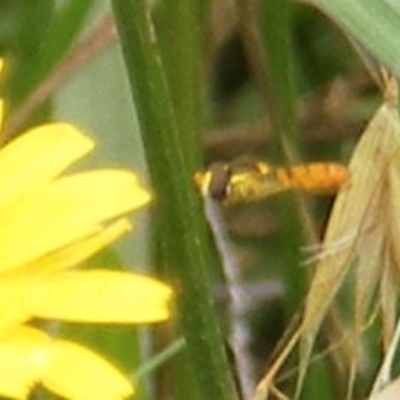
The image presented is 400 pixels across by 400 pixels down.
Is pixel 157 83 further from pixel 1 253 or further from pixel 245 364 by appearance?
pixel 245 364

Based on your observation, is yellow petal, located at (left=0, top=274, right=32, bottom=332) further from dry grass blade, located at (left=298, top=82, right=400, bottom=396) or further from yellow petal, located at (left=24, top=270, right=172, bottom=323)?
dry grass blade, located at (left=298, top=82, right=400, bottom=396)

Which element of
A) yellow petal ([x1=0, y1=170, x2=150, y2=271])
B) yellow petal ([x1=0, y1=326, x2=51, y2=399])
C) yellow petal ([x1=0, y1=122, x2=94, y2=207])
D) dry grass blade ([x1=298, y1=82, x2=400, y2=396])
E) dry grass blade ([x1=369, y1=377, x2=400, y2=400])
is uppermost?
yellow petal ([x1=0, y1=122, x2=94, y2=207])

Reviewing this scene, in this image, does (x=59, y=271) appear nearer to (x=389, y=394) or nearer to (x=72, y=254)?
(x=72, y=254)

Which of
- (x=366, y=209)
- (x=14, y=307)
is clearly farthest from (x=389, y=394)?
(x=14, y=307)

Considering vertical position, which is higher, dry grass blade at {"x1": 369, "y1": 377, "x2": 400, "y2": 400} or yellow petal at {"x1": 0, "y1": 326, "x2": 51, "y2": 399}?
yellow petal at {"x1": 0, "y1": 326, "x2": 51, "y2": 399}

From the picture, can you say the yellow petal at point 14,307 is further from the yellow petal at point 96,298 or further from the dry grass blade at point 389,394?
the dry grass blade at point 389,394

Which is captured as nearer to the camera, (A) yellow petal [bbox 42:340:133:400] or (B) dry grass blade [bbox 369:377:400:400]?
(A) yellow petal [bbox 42:340:133:400]

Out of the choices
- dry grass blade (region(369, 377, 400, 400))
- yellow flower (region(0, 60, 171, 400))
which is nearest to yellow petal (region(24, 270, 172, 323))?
yellow flower (region(0, 60, 171, 400))

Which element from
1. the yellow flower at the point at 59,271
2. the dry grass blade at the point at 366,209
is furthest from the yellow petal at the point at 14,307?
the dry grass blade at the point at 366,209
